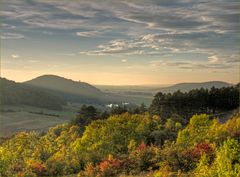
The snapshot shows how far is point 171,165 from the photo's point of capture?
1834 inches

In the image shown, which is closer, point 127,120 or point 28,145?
point 127,120

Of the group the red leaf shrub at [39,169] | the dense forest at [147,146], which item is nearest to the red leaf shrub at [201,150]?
the dense forest at [147,146]

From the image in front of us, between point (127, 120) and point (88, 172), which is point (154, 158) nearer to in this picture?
point (88, 172)

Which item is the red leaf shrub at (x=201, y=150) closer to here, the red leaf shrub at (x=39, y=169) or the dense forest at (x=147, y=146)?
the dense forest at (x=147, y=146)

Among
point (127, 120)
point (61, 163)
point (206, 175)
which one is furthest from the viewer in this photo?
point (127, 120)

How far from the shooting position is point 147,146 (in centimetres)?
6050

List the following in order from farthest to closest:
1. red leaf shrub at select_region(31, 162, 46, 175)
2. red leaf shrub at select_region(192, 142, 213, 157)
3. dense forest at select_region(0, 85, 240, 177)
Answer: red leaf shrub at select_region(31, 162, 46, 175) < red leaf shrub at select_region(192, 142, 213, 157) < dense forest at select_region(0, 85, 240, 177)

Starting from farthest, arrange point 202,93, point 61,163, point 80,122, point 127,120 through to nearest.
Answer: point 202,93, point 80,122, point 127,120, point 61,163

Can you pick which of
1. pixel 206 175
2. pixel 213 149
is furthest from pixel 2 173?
pixel 206 175

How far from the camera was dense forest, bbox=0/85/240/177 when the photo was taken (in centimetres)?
4372

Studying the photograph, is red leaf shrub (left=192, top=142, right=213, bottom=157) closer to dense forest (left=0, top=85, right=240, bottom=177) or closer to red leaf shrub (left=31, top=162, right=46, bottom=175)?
dense forest (left=0, top=85, right=240, bottom=177)

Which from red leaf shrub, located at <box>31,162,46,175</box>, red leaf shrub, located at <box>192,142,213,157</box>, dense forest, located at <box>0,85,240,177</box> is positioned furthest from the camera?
red leaf shrub, located at <box>31,162,46,175</box>

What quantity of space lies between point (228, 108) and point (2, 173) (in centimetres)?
10813

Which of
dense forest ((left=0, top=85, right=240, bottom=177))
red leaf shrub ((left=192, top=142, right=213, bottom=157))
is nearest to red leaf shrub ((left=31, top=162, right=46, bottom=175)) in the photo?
dense forest ((left=0, top=85, right=240, bottom=177))
